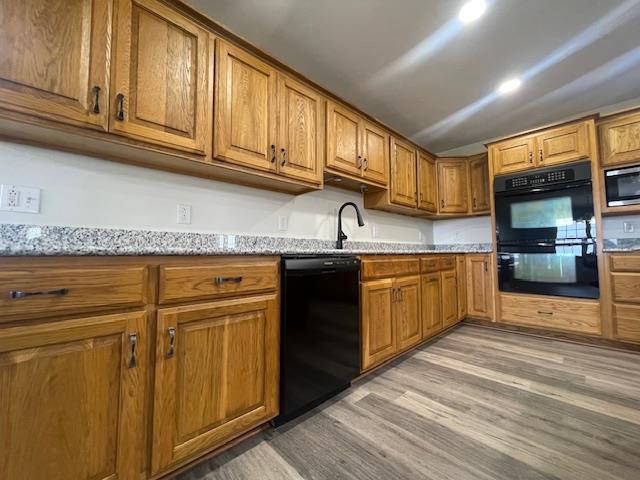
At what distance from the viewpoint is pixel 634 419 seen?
55.6 inches

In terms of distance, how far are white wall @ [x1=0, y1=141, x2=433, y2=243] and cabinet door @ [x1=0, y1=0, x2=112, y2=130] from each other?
13.5 inches

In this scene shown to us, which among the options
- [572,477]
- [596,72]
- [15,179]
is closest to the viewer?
[572,477]

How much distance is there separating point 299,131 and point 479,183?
2793 millimetres

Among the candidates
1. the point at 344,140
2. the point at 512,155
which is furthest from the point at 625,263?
the point at 344,140

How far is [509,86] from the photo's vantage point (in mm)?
2570

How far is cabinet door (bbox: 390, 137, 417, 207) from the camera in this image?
2.84 m

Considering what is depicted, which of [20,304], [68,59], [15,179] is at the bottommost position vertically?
[20,304]

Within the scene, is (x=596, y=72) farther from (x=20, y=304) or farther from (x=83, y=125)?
(x=20, y=304)

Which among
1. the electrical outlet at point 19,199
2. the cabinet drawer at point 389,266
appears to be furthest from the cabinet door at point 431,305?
the electrical outlet at point 19,199

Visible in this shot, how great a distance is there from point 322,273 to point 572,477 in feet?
4.36

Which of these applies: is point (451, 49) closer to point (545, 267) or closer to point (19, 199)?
point (545, 267)

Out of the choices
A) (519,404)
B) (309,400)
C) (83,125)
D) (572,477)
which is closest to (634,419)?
(519,404)

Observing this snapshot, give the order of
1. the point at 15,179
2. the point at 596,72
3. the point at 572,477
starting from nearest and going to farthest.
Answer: the point at 572,477 → the point at 15,179 → the point at 596,72

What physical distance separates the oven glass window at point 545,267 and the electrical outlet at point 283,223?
261cm
